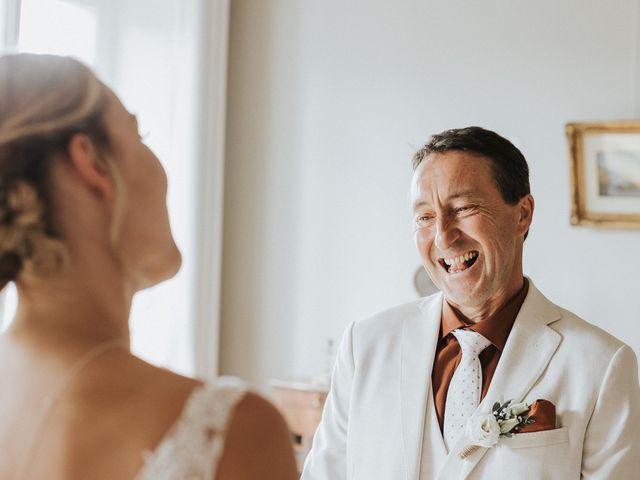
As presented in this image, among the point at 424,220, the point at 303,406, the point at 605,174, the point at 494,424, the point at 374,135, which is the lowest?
the point at 303,406

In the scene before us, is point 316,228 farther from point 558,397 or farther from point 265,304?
point 558,397

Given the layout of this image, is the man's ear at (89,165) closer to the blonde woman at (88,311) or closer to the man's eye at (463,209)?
the blonde woman at (88,311)

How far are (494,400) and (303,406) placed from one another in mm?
2417

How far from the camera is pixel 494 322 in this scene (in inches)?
89.5

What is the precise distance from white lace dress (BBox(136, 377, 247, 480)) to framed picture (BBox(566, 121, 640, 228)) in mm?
3592

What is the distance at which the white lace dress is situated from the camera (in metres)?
0.87

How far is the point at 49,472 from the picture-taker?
0.87 meters

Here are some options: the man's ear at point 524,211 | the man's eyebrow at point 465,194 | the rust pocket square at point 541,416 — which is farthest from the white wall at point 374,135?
the rust pocket square at point 541,416

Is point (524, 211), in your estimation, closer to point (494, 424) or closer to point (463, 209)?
point (463, 209)

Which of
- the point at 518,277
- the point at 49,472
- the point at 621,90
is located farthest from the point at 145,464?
the point at 621,90

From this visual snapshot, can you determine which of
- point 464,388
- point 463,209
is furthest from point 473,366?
point 463,209

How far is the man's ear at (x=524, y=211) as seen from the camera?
7.87 ft

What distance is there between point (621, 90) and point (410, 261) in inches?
55.9

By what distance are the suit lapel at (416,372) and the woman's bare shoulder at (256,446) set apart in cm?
132
